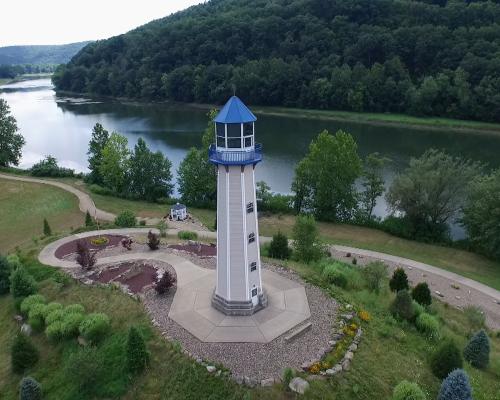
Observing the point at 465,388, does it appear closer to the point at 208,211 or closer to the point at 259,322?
the point at 259,322

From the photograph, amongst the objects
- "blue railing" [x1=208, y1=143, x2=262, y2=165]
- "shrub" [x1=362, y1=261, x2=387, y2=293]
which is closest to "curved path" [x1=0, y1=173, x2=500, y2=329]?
"shrub" [x1=362, y1=261, x2=387, y2=293]

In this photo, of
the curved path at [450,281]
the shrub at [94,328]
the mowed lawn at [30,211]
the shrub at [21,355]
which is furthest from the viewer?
the mowed lawn at [30,211]

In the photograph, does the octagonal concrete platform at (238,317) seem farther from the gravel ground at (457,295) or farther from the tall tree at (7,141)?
the tall tree at (7,141)

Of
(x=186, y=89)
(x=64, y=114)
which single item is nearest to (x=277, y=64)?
(x=186, y=89)

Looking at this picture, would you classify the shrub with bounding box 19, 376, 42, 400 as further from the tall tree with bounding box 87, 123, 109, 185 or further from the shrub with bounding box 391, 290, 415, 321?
the tall tree with bounding box 87, 123, 109, 185

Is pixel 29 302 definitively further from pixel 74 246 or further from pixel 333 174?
pixel 333 174

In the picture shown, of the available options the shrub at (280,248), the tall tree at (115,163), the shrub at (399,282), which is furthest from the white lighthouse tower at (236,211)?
the tall tree at (115,163)
